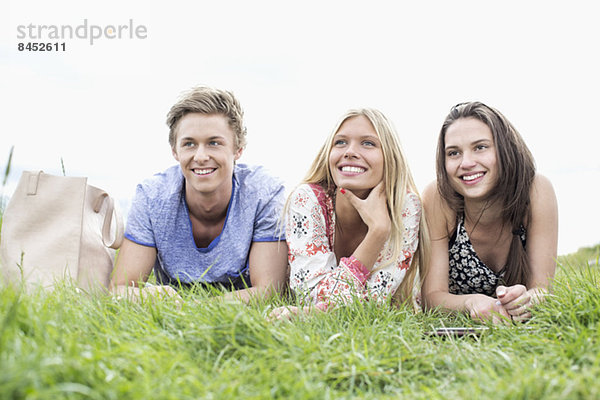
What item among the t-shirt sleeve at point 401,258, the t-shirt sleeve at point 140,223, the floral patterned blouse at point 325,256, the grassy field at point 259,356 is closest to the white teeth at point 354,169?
the floral patterned blouse at point 325,256

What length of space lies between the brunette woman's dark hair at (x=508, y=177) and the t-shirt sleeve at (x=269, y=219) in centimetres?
119

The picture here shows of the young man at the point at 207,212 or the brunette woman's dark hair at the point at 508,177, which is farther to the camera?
the young man at the point at 207,212

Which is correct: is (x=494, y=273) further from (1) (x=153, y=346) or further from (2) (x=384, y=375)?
(1) (x=153, y=346)

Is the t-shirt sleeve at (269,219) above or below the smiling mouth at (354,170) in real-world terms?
below

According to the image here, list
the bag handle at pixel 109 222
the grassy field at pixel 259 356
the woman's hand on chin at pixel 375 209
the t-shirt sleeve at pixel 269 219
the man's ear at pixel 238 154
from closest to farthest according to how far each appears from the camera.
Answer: the grassy field at pixel 259 356, the woman's hand on chin at pixel 375 209, the bag handle at pixel 109 222, the t-shirt sleeve at pixel 269 219, the man's ear at pixel 238 154

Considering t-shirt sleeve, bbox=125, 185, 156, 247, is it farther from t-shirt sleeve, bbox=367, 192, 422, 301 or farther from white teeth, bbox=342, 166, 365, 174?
t-shirt sleeve, bbox=367, 192, 422, 301

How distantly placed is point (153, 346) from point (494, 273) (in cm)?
270

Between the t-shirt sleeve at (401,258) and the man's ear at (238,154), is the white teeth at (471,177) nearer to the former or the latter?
the t-shirt sleeve at (401,258)

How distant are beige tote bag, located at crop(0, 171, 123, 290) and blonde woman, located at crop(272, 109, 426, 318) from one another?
4.43 feet

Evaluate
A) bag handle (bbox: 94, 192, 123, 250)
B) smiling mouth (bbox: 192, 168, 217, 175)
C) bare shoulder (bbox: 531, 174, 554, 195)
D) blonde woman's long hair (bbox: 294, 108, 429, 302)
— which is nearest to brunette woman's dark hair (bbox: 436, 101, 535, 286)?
bare shoulder (bbox: 531, 174, 554, 195)

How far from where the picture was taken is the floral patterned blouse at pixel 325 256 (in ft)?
11.1

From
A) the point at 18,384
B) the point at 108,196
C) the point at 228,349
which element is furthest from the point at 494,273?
the point at 18,384

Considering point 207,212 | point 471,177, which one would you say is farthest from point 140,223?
point 471,177

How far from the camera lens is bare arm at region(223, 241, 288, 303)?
3799mm
